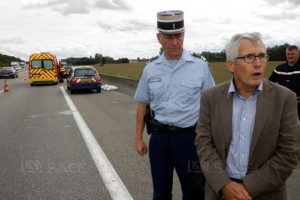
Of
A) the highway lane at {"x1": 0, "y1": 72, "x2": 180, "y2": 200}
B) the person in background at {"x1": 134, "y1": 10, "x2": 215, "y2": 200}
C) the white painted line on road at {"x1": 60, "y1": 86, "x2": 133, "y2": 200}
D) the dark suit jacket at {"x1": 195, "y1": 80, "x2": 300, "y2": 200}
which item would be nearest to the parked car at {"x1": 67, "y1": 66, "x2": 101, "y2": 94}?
the highway lane at {"x1": 0, "y1": 72, "x2": 180, "y2": 200}

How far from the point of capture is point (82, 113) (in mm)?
14367

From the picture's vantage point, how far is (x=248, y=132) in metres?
2.64

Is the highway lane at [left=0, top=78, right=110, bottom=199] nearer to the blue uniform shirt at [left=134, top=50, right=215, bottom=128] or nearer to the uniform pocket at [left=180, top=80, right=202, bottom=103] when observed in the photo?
the blue uniform shirt at [left=134, top=50, right=215, bottom=128]

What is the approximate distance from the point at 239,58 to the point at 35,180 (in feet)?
14.5

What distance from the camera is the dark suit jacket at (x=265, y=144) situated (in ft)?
8.38

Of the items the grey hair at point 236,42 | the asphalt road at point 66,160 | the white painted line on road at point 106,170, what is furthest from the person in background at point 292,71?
the grey hair at point 236,42

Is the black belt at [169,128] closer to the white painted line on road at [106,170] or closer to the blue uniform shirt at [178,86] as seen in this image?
the blue uniform shirt at [178,86]

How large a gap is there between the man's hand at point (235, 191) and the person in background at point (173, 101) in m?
0.98

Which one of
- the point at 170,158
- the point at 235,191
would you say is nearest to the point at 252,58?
the point at 235,191

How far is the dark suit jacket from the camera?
2.55 m

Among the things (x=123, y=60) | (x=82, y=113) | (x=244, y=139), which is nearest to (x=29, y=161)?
(x=244, y=139)

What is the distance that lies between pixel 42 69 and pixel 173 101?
108 ft

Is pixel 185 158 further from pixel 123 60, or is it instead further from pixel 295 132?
pixel 123 60

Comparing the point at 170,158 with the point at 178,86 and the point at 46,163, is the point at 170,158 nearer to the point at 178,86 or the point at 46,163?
the point at 178,86
